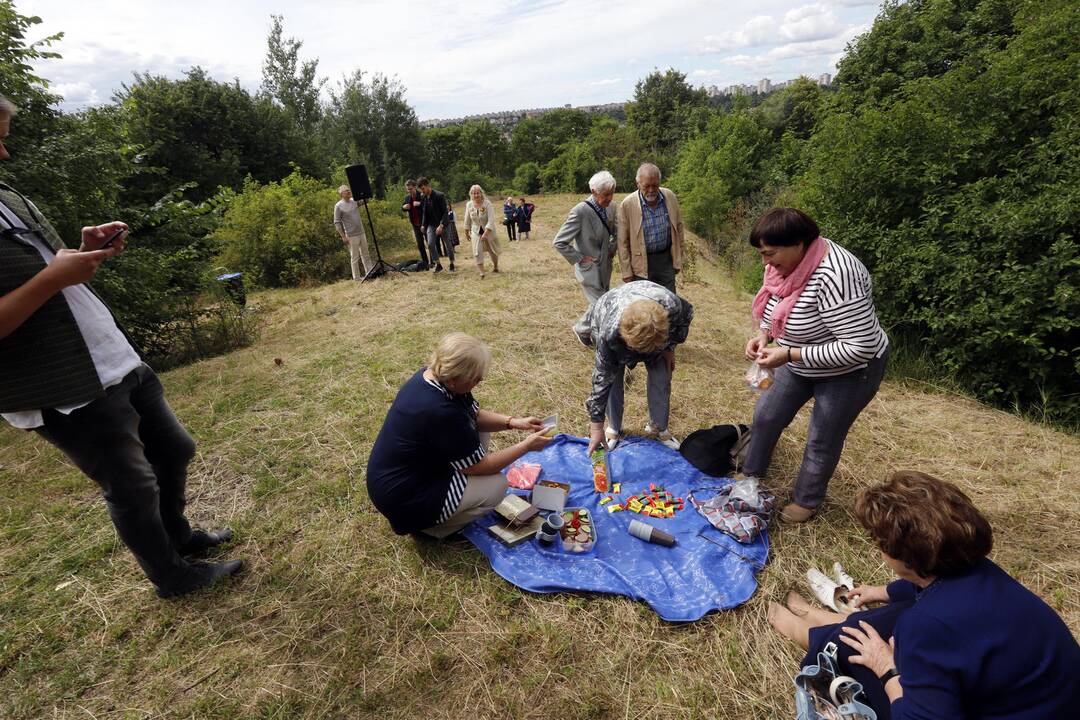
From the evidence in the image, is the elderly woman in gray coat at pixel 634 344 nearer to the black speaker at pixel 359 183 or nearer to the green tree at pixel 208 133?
the black speaker at pixel 359 183

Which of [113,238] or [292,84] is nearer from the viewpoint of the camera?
[113,238]

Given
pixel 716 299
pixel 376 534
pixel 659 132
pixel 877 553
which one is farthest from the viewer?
pixel 659 132

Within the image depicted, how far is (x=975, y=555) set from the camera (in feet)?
4.38

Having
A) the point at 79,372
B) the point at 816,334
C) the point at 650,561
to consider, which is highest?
the point at 79,372

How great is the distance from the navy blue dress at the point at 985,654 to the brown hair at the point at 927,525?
6 centimetres

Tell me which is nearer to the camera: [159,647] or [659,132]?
[159,647]

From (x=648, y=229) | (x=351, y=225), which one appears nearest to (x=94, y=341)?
(x=648, y=229)

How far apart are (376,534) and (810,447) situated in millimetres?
2561

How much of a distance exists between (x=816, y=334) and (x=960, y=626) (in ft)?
4.55

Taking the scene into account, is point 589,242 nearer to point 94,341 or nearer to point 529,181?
point 94,341

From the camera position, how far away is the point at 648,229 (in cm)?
447

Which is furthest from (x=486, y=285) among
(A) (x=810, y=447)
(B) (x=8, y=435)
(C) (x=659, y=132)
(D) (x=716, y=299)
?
(C) (x=659, y=132)

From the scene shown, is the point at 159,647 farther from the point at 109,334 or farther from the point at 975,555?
the point at 975,555

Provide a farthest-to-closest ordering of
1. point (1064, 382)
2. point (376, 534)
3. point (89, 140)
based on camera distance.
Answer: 1. point (89, 140)
2. point (1064, 382)
3. point (376, 534)
